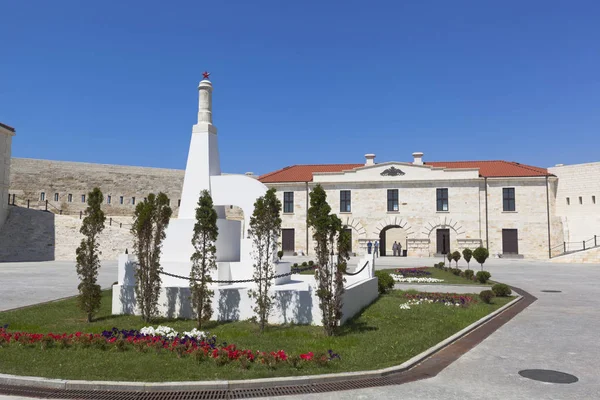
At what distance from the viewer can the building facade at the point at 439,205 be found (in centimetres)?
→ 3919

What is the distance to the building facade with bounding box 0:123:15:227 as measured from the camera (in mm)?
41656

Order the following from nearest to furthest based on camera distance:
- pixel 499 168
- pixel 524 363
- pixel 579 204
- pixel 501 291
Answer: pixel 524 363, pixel 501 291, pixel 579 204, pixel 499 168

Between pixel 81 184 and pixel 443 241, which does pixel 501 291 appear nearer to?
pixel 443 241

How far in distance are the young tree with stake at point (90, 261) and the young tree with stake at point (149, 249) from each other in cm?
99

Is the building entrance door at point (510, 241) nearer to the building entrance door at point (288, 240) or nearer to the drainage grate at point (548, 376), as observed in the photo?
the building entrance door at point (288, 240)

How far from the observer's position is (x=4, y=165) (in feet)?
139

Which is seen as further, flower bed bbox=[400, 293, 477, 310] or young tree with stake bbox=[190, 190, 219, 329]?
flower bed bbox=[400, 293, 477, 310]

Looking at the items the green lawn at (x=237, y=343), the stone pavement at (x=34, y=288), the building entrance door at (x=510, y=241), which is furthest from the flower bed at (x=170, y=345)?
the building entrance door at (x=510, y=241)

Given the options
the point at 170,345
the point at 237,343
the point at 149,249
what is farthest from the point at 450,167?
the point at 170,345

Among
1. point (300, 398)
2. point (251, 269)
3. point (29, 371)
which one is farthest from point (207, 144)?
point (300, 398)

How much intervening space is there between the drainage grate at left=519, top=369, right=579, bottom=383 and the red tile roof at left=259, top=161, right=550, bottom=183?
3634cm

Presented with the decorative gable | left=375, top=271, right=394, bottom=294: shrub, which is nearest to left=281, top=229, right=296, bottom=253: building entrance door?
the decorative gable

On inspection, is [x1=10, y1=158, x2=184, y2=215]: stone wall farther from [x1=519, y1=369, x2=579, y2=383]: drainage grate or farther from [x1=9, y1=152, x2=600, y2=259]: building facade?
[x1=519, y1=369, x2=579, y2=383]: drainage grate

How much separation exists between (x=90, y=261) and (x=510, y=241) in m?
37.0
